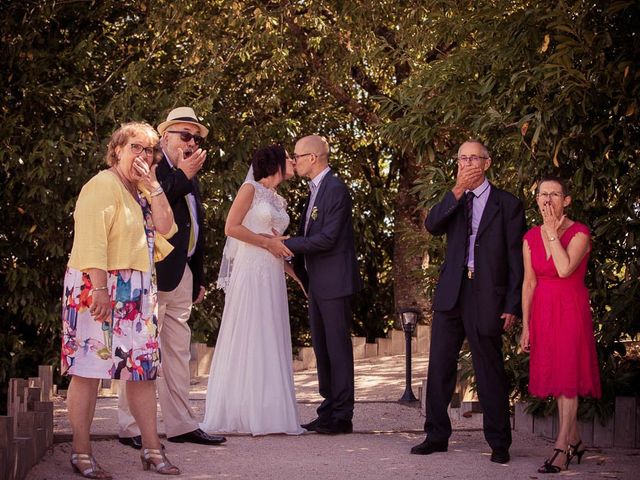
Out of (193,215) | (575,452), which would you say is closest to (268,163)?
(193,215)

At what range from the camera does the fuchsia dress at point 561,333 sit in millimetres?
7020

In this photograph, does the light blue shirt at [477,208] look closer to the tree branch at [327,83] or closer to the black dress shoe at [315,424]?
the black dress shoe at [315,424]

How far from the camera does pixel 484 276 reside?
23.9ft

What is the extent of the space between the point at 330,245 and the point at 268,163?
762mm

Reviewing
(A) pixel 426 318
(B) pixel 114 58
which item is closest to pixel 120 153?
(B) pixel 114 58

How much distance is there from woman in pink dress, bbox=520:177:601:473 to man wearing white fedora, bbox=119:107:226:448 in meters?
2.06

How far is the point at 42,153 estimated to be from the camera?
12.2 metres

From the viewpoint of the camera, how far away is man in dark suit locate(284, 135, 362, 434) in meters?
8.23

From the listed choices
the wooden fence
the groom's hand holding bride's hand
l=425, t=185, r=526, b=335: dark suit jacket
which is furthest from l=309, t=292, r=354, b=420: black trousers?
the wooden fence

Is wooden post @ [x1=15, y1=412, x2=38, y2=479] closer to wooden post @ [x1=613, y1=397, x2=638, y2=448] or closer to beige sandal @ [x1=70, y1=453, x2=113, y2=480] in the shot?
beige sandal @ [x1=70, y1=453, x2=113, y2=480]

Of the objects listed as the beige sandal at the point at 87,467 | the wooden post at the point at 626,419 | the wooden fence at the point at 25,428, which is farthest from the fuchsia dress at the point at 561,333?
the wooden fence at the point at 25,428

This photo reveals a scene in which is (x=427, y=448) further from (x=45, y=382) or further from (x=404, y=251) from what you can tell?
(x=404, y=251)

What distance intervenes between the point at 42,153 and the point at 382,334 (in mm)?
6097

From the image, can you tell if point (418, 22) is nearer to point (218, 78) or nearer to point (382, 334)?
point (218, 78)
